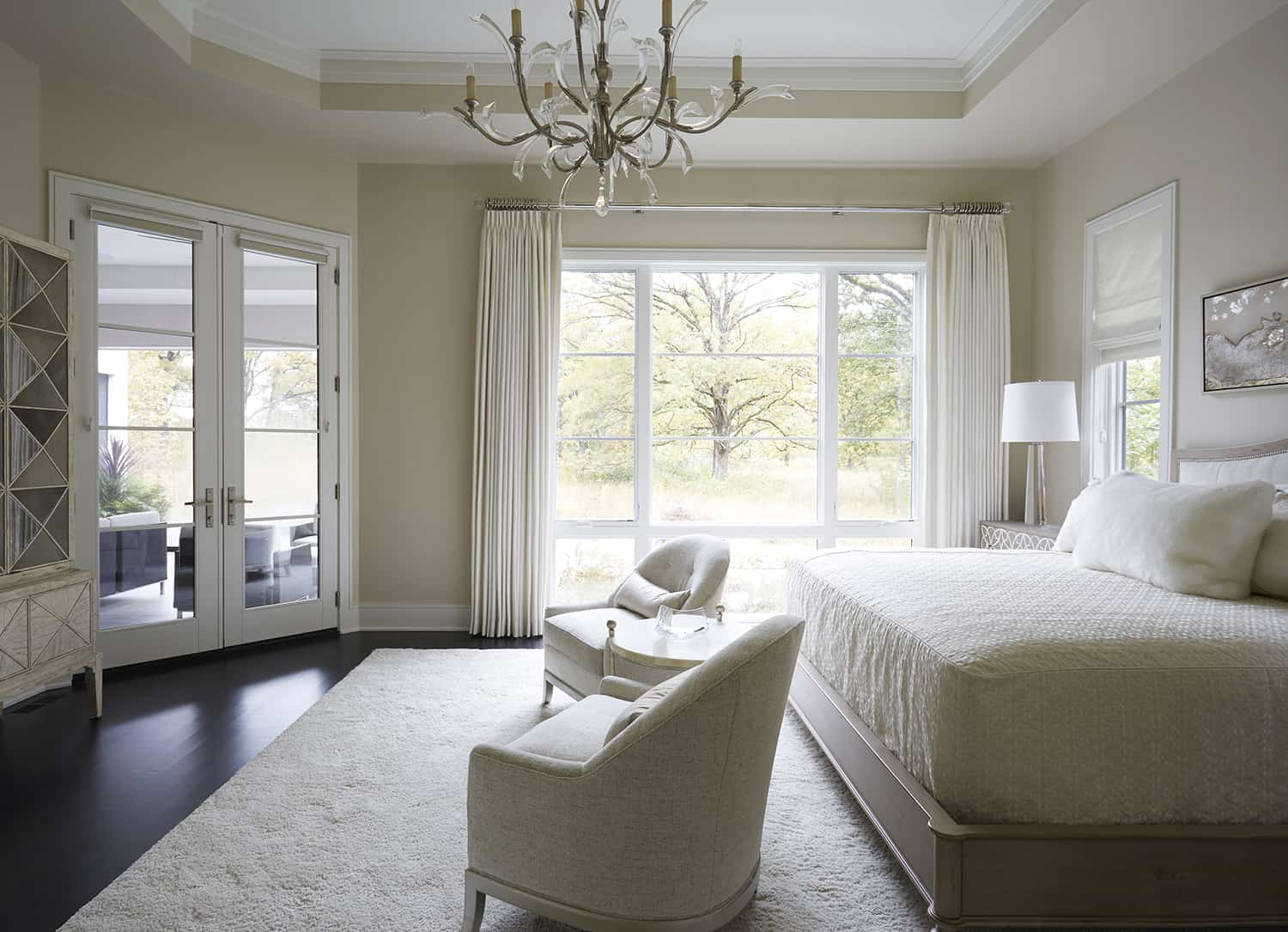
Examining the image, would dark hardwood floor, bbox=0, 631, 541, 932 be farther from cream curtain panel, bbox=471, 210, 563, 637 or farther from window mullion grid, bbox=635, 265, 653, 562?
window mullion grid, bbox=635, 265, 653, 562

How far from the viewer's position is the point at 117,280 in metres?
3.87

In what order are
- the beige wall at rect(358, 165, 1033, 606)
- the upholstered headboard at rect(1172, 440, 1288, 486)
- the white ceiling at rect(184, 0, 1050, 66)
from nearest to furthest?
the upholstered headboard at rect(1172, 440, 1288, 486) < the white ceiling at rect(184, 0, 1050, 66) < the beige wall at rect(358, 165, 1033, 606)

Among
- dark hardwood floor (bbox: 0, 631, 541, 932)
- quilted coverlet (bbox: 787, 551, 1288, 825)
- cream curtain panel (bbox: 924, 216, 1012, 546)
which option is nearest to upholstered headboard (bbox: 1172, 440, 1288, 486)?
cream curtain panel (bbox: 924, 216, 1012, 546)

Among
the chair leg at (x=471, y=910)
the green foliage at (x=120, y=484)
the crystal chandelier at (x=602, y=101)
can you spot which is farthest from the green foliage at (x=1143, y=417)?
the green foliage at (x=120, y=484)

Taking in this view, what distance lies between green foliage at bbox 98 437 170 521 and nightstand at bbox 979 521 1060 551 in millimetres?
4621

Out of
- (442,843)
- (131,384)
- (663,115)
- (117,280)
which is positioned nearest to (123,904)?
(442,843)

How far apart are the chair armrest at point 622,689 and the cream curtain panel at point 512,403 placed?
7.66 ft

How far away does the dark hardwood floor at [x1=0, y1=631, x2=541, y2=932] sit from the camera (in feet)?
6.97

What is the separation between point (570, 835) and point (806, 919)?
0.75 m

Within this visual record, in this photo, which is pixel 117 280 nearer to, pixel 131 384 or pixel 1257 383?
pixel 131 384

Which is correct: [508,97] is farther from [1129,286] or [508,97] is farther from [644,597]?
[1129,286]

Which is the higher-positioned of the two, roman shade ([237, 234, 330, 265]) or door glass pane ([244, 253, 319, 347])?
roman shade ([237, 234, 330, 265])

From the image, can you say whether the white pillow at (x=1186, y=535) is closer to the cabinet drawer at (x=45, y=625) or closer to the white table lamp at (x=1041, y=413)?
the white table lamp at (x=1041, y=413)

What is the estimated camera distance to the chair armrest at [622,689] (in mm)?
2395
